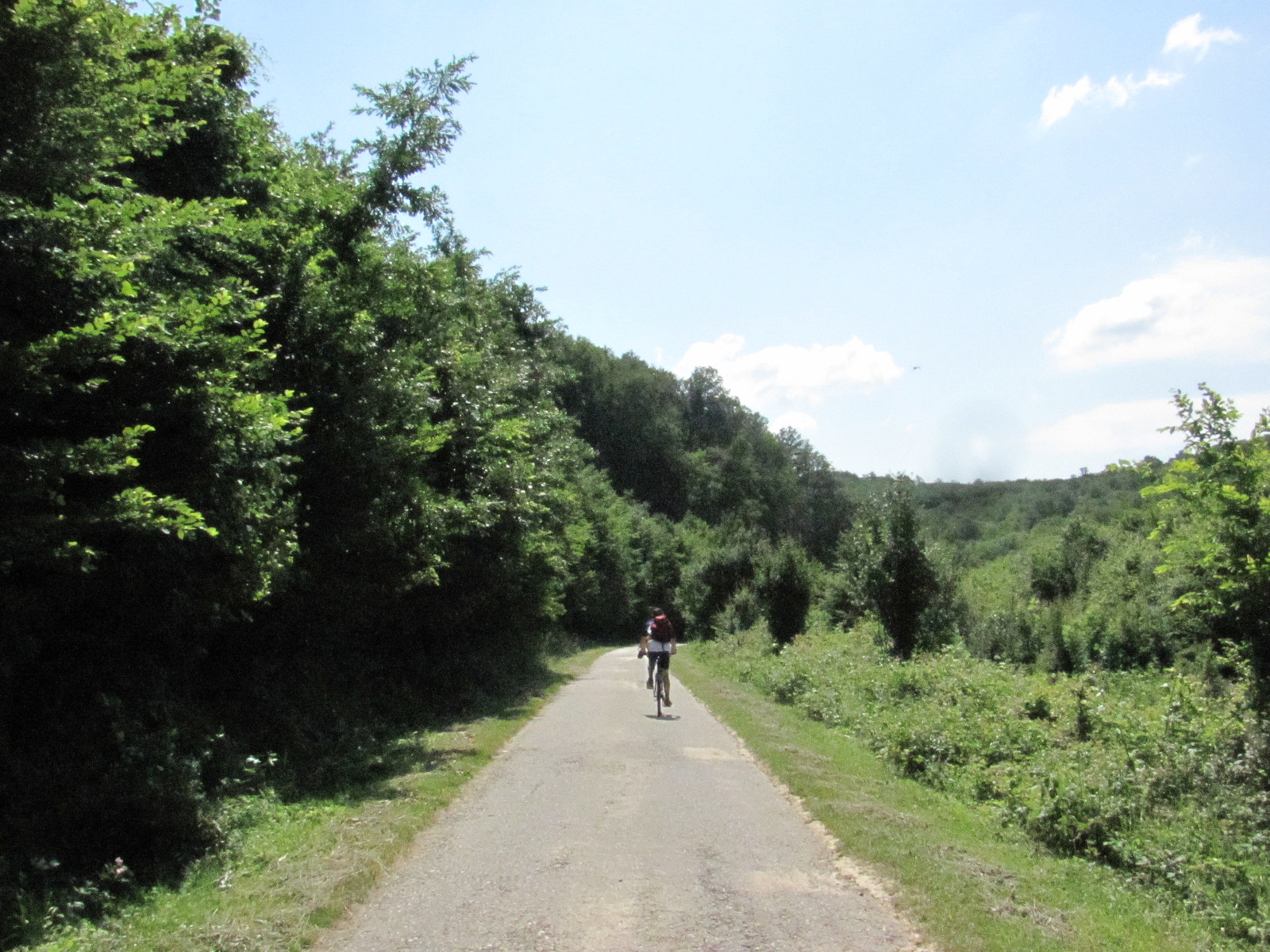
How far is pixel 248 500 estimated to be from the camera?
8297 millimetres

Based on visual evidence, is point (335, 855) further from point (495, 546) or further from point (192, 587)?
point (495, 546)

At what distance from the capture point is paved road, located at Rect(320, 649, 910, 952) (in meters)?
5.81

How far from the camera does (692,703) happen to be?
67.2ft

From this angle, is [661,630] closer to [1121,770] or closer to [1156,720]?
[1156,720]

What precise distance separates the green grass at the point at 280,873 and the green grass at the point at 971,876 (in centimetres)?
388

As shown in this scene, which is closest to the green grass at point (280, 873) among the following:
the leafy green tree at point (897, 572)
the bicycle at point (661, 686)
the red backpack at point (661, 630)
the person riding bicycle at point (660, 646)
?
the bicycle at point (661, 686)

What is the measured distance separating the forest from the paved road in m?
1.96

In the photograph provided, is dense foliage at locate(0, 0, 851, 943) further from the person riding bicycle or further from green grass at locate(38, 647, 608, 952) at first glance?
the person riding bicycle

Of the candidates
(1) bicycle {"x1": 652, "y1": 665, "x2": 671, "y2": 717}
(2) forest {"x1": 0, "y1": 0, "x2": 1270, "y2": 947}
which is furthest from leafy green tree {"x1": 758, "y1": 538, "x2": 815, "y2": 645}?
(1) bicycle {"x1": 652, "y1": 665, "x2": 671, "y2": 717}

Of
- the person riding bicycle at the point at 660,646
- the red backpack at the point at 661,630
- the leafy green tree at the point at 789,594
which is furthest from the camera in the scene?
the leafy green tree at the point at 789,594

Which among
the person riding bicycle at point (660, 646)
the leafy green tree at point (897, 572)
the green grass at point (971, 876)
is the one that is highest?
the leafy green tree at point (897, 572)

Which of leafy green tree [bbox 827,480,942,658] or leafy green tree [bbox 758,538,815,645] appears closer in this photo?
leafy green tree [bbox 827,480,942,658]

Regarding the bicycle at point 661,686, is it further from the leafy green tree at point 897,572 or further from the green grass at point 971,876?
the leafy green tree at point 897,572

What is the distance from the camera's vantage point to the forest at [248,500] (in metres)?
6.13
